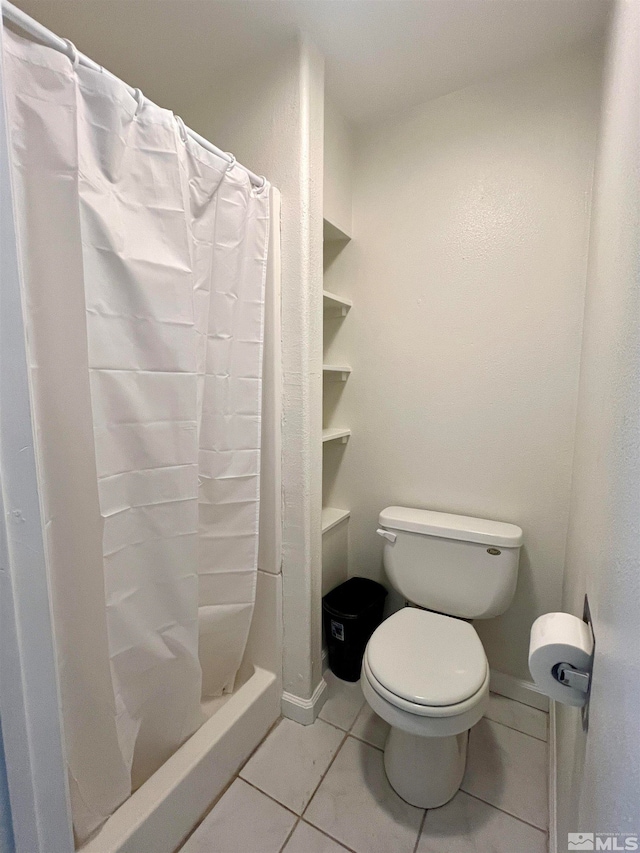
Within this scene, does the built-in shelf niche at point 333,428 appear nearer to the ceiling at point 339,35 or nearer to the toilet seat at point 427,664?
the toilet seat at point 427,664

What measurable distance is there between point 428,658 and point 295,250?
137cm

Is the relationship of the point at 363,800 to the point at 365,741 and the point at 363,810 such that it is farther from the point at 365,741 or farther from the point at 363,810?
the point at 365,741

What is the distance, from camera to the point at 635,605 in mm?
434

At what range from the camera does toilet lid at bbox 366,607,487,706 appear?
1.09m

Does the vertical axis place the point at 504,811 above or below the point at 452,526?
below

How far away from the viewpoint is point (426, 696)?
3.51 ft

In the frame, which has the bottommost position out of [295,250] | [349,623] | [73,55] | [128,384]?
[349,623]

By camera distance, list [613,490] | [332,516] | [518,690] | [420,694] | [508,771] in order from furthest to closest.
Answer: [332,516], [518,690], [508,771], [420,694], [613,490]

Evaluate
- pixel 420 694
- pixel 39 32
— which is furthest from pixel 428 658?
pixel 39 32

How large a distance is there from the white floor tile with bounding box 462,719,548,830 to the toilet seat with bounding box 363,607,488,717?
43 cm

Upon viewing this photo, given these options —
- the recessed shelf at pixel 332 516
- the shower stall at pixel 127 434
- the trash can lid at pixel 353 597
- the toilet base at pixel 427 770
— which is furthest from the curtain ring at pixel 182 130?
the toilet base at pixel 427 770

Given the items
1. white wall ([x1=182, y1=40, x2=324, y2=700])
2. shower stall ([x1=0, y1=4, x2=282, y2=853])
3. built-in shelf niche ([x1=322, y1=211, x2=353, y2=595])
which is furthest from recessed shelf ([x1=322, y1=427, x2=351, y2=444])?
shower stall ([x1=0, y1=4, x2=282, y2=853])

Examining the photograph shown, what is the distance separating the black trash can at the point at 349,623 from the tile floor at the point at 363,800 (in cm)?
21

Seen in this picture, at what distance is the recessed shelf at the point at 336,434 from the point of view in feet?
5.32
